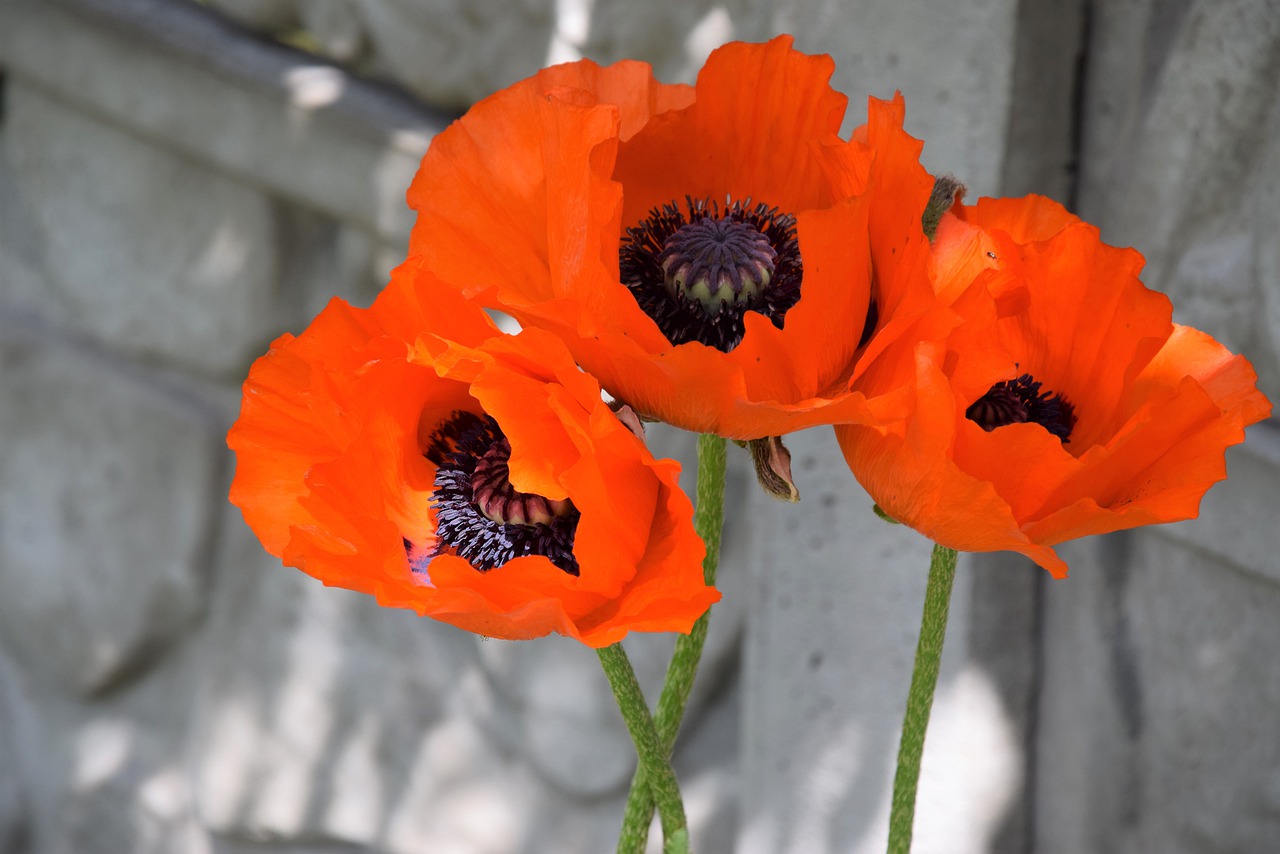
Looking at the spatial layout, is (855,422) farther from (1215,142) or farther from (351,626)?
(351,626)

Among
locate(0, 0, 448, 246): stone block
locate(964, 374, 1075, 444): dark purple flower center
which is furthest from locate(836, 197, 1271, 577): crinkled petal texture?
locate(0, 0, 448, 246): stone block

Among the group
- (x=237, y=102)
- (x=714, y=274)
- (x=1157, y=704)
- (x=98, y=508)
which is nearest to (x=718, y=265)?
(x=714, y=274)

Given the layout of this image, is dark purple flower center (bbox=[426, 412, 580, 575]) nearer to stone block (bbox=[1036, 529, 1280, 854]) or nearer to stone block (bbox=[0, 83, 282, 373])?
stone block (bbox=[1036, 529, 1280, 854])

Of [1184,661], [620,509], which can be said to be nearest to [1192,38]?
[1184,661]

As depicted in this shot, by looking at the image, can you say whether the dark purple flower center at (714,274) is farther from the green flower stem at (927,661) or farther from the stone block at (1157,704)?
the stone block at (1157,704)

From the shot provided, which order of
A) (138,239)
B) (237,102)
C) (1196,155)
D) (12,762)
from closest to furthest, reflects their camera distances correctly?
(1196,155)
(237,102)
(138,239)
(12,762)

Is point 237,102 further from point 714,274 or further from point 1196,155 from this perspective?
point 714,274
